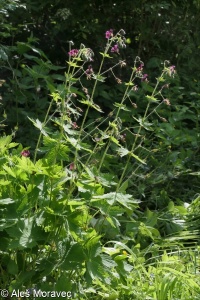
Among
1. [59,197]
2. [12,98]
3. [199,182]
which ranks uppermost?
[59,197]

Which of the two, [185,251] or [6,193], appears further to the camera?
[185,251]

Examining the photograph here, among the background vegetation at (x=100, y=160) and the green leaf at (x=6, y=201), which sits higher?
the green leaf at (x=6, y=201)

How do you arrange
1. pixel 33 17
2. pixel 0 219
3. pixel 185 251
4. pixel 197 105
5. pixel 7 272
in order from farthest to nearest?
1. pixel 33 17
2. pixel 197 105
3. pixel 185 251
4. pixel 7 272
5. pixel 0 219

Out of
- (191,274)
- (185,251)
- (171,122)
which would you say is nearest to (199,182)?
(171,122)

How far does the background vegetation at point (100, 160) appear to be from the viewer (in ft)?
10.3

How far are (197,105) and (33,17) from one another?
164 centimetres

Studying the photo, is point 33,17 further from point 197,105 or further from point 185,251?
point 185,251

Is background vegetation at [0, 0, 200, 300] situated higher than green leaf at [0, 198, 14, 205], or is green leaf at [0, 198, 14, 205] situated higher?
green leaf at [0, 198, 14, 205]

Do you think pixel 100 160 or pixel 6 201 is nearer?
pixel 6 201

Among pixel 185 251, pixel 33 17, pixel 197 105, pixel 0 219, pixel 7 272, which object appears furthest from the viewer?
pixel 33 17

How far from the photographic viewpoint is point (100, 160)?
4.46 m

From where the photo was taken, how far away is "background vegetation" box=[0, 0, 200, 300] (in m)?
3.15

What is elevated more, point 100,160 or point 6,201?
point 6,201

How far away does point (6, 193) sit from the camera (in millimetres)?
3166
